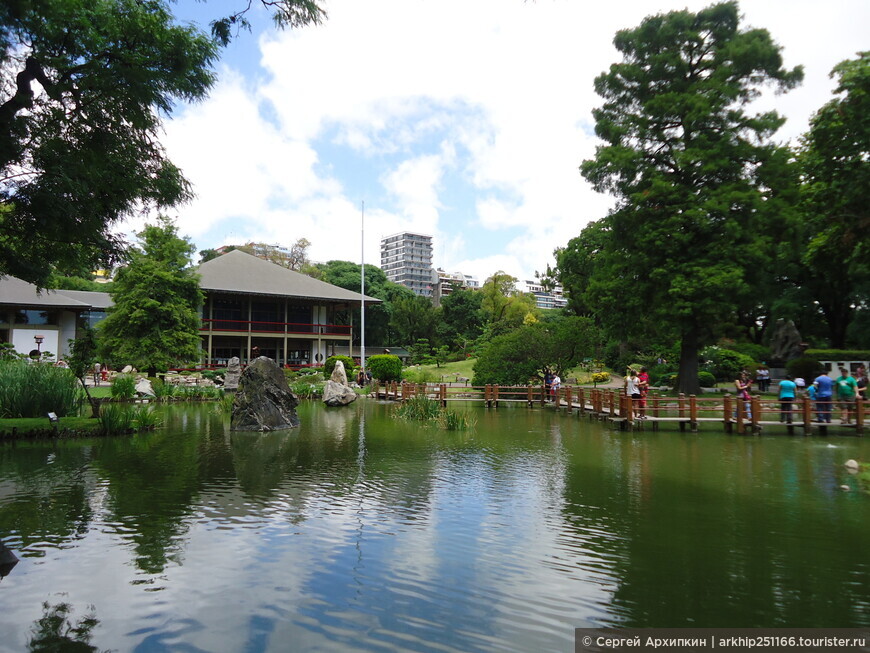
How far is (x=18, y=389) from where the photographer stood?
13.1 meters

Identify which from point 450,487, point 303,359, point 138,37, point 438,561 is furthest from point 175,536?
point 303,359

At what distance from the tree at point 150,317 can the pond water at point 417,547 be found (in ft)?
56.4

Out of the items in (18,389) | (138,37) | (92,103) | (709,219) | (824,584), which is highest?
(709,219)

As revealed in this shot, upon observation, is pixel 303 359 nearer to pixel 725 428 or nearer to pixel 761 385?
pixel 761 385

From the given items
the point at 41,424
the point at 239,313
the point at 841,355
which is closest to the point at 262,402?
the point at 41,424

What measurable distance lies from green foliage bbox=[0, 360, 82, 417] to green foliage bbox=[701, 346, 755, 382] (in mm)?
27923

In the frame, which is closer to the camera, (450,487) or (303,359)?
(450,487)

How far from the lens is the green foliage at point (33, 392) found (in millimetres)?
13047

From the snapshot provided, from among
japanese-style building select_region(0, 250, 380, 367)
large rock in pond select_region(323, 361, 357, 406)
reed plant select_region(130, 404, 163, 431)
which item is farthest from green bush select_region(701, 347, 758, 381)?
reed plant select_region(130, 404, 163, 431)

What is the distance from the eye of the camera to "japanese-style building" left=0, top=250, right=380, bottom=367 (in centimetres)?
3462

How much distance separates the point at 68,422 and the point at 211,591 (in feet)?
34.1

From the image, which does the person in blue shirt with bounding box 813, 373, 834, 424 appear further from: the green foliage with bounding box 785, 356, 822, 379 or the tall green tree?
the green foliage with bounding box 785, 356, 822, 379

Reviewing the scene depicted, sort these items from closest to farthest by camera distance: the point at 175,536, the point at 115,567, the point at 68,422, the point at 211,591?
the point at 211,591, the point at 115,567, the point at 175,536, the point at 68,422

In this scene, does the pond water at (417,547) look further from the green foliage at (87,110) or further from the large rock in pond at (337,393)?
the large rock in pond at (337,393)
